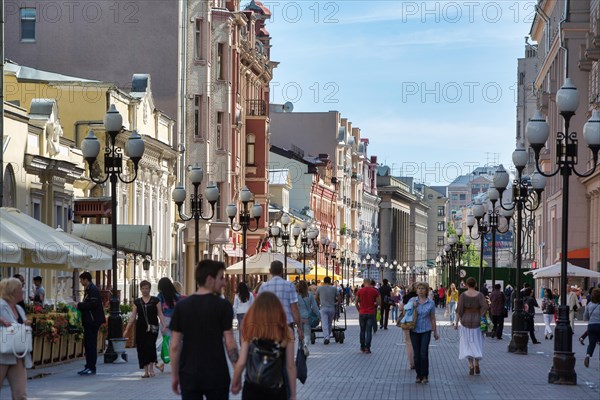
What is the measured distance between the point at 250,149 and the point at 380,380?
192 feet

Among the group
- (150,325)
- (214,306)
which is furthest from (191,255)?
(214,306)

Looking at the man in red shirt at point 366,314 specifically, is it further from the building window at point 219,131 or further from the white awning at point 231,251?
the white awning at point 231,251

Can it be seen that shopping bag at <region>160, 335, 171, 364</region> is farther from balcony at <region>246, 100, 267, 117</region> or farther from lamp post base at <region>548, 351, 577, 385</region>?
balcony at <region>246, 100, 267, 117</region>

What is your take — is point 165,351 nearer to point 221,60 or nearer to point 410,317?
point 410,317

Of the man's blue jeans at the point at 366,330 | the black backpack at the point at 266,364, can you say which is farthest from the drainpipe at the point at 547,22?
the black backpack at the point at 266,364

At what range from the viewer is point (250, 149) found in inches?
3211

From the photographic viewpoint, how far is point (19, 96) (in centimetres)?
4816

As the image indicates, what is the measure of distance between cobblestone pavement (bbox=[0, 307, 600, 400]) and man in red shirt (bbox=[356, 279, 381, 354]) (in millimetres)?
276

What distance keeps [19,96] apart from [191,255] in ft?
70.9

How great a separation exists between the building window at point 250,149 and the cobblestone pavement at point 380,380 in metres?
48.9

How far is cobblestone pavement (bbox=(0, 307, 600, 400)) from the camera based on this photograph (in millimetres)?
20297

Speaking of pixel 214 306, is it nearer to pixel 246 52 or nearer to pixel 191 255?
pixel 191 255

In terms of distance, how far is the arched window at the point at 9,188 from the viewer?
121 feet

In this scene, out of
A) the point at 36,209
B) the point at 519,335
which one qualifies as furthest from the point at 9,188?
the point at 519,335
